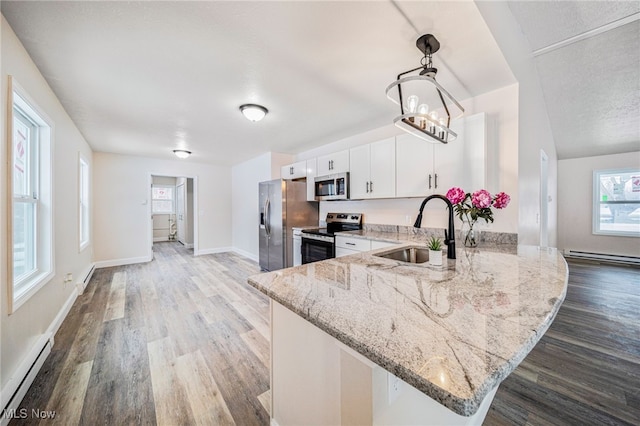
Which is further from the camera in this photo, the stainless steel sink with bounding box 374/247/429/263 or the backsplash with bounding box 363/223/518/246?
the backsplash with bounding box 363/223/518/246

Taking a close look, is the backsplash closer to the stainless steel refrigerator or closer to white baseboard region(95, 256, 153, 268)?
the stainless steel refrigerator

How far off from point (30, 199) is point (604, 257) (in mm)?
9516

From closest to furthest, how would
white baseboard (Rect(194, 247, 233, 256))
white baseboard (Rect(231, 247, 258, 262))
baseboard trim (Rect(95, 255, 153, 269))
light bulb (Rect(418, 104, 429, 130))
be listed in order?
light bulb (Rect(418, 104, 429, 130)) < baseboard trim (Rect(95, 255, 153, 269)) < white baseboard (Rect(231, 247, 258, 262)) < white baseboard (Rect(194, 247, 233, 256))

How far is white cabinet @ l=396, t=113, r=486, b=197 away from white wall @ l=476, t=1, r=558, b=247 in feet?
1.32

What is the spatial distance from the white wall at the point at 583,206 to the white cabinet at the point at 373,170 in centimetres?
578

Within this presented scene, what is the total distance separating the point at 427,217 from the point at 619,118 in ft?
12.5

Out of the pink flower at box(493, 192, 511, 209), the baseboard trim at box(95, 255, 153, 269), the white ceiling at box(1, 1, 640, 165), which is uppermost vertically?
the white ceiling at box(1, 1, 640, 165)

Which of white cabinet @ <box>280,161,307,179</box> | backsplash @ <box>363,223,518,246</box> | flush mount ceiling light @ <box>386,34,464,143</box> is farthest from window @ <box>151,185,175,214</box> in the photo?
flush mount ceiling light @ <box>386,34,464,143</box>

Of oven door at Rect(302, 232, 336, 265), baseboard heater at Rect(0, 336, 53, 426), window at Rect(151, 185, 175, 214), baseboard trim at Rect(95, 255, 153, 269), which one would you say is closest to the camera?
baseboard heater at Rect(0, 336, 53, 426)

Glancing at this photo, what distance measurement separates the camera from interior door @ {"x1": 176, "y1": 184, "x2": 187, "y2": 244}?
7797 mm

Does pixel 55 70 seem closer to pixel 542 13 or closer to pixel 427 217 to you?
pixel 427 217

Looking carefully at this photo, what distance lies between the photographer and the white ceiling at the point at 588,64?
2.02 meters

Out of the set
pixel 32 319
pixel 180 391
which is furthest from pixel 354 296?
pixel 32 319

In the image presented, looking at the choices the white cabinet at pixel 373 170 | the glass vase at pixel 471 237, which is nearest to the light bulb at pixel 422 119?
the glass vase at pixel 471 237
